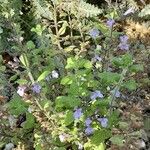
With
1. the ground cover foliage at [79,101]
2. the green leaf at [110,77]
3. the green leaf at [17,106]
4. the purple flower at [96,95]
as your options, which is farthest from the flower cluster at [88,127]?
the green leaf at [17,106]

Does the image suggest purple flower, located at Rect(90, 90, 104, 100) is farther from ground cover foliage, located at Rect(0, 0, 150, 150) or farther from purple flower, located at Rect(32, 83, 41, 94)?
purple flower, located at Rect(32, 83, 41, 94)

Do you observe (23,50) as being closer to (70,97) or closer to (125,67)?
(70,97)

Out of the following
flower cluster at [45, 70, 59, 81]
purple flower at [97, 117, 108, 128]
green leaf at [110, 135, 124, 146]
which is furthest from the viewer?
flower cluster at [45, 70, 59, 81]

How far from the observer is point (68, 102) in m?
2.33

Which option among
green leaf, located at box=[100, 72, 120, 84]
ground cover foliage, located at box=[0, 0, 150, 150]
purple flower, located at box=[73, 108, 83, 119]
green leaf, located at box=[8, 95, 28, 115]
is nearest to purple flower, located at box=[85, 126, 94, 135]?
ground cover foliage, located at box=[0, 0, 150, 150]

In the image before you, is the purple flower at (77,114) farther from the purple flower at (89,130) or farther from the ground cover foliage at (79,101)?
the purple flower at (89,130)

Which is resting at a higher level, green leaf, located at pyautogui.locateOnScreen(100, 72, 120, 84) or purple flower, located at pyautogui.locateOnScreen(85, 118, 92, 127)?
Answer: green leaf, located at pyautogui.locateOnScreen(100, 72, 120, 84)

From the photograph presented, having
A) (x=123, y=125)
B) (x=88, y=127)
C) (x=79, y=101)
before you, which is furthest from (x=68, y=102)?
(x=123, y=125)

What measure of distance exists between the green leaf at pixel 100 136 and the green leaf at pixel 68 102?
19 centimetres

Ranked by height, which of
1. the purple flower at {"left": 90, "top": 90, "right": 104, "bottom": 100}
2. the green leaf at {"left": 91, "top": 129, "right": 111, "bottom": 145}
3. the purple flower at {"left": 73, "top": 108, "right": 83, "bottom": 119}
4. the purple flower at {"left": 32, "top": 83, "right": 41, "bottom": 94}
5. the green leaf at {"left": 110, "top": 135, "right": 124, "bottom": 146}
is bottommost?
the green leaf at {"left": 91, "top": 129, "right": 111, "bottom": 145}

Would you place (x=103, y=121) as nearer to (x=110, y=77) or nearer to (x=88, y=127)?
(x=88, y=127)

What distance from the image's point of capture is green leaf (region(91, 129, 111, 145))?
93.7 inches

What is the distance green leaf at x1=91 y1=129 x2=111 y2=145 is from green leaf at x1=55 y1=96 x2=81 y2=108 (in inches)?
7.5

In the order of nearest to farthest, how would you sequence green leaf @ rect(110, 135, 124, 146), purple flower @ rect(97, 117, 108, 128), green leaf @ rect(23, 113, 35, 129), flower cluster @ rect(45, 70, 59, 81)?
green leaf @ rect(110, 135, 124, 146)
purple flower @ rect(97, 117, 108, 128)
green leaf @ rect(23, 113, 35, 129)
flower cluster @ rect(45, 70, 59, 81)
